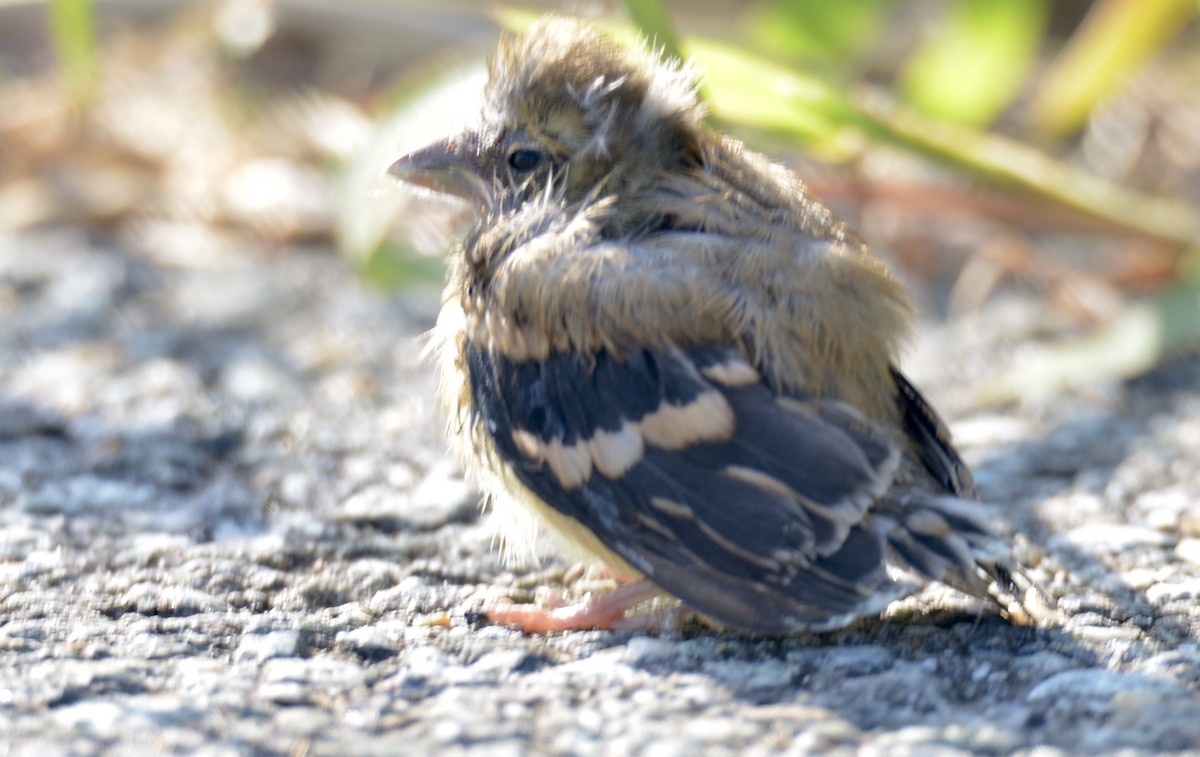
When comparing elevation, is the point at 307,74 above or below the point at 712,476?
above

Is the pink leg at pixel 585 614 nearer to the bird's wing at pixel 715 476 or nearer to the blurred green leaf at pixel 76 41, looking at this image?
the bird's wing at pixel 715 476

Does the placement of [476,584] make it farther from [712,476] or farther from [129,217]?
[129,217]

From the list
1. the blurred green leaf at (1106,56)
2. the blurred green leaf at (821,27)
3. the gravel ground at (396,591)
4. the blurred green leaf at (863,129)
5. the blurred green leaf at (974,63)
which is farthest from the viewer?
the blurred green leaf at (821,27)

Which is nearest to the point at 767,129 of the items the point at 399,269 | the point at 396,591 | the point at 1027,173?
the point at 1027,173

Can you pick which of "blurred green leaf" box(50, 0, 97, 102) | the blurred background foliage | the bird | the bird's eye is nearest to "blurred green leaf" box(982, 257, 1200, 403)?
the blurred background foliage

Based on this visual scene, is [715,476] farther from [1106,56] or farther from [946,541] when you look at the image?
[1106,56]

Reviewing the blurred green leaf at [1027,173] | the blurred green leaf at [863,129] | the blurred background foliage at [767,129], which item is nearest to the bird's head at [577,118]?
the blurred green leaf at [863,129]

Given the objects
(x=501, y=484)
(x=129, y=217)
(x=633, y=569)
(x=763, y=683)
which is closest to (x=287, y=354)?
(x=129, y=217)
